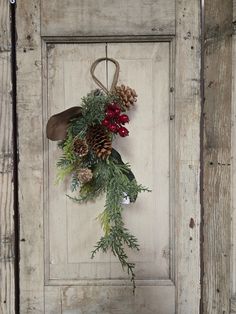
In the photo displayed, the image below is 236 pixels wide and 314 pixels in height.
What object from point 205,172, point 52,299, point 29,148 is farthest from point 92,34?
point 52,299

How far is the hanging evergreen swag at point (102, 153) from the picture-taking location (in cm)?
95

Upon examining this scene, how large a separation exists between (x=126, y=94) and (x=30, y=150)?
28 centimetres

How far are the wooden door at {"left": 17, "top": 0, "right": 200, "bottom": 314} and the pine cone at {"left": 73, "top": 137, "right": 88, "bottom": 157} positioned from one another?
102 mm

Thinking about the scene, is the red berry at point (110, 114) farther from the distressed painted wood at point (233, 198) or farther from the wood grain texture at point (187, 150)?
the distressed painted wood at point (233, 198)

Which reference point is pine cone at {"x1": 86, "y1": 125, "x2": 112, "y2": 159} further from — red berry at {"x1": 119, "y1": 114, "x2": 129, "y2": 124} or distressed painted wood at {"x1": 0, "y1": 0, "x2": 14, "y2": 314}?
distressed painted wood at {"x1": 0, "y1": 0, "x2": 14, "y2": 314}

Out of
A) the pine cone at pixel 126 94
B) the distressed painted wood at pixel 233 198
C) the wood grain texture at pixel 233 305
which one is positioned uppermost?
the pine cone at pixel 126 94

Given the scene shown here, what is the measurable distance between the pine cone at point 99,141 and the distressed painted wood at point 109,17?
0.25 metres

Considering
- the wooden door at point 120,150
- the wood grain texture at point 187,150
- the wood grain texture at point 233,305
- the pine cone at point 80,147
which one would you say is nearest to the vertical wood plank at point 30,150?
the wooden door at point 120,150

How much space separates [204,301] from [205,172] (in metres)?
0.33

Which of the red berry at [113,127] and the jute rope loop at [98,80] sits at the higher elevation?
the jute rope loop at [98,80]

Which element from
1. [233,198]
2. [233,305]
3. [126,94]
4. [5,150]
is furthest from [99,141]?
[233,305]

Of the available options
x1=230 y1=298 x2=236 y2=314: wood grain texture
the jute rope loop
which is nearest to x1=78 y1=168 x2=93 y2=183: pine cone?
the jute rope loop

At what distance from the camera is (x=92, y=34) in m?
1.01

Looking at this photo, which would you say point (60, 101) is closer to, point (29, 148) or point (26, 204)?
point (29, 148)
